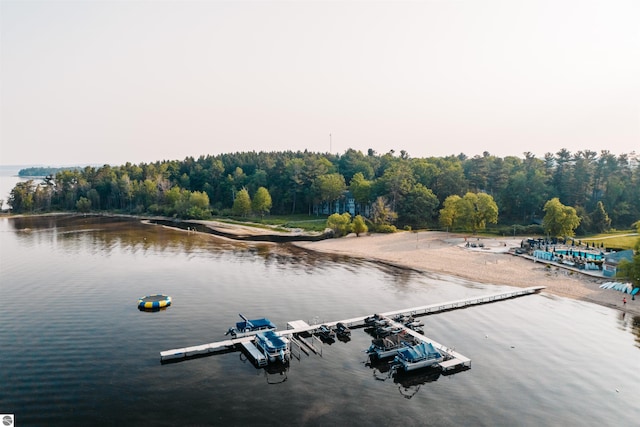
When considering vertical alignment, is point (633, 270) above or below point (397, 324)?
above

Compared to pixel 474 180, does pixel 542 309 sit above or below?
below

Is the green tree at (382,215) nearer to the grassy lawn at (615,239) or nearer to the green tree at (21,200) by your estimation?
the grassy lawn at (615,239)

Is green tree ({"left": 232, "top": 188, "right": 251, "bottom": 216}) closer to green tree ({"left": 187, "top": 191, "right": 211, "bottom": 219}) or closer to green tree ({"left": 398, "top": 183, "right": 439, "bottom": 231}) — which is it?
green tree ({"left": 187, "top": 191, "right": 211, "bottom": 219})

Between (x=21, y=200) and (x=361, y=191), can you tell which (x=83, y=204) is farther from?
(x=361, y=191)

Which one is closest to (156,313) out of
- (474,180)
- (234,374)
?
(234,374)

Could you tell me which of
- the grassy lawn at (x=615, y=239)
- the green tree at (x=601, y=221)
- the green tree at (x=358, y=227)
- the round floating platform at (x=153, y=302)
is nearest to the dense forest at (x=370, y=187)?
the green tree at (x=601, y=221)

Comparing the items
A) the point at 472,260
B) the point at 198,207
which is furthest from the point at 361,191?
the point at 472,260

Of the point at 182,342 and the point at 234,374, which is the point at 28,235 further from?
the point at 234,374
